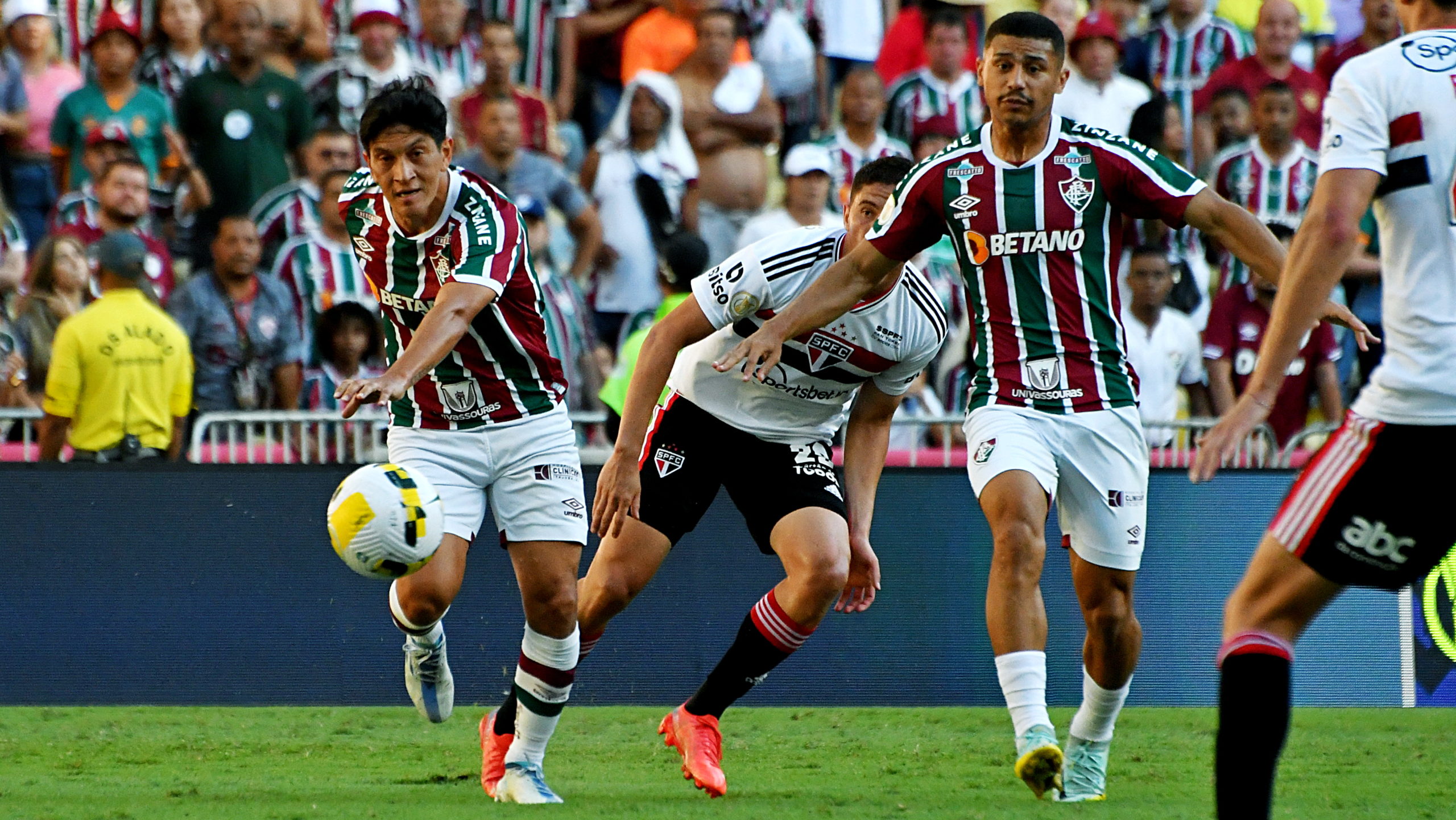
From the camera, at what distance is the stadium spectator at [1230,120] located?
11352mm

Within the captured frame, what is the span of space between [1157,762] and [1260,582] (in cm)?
286

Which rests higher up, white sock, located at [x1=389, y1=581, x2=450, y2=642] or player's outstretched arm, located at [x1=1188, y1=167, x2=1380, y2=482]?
player's outstretched arm, located at [x1=1188, y1=167, x2=1380, y2=482]

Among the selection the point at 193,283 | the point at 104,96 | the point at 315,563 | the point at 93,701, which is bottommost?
the point at 93,701

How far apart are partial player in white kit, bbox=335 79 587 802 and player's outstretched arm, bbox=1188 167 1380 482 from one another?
2.63 m

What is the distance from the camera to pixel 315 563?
8.01 m

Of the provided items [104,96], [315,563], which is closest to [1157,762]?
[315,563]

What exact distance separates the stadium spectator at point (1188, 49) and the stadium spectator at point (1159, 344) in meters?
2.37

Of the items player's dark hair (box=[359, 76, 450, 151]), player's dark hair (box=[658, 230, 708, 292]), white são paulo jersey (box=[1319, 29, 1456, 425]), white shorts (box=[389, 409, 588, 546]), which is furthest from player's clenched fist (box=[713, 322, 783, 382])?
player's dark hair (box=[658, 230, 708, 292])

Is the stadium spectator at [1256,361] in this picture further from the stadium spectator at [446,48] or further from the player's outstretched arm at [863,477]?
the stadium spectator at [446,48]

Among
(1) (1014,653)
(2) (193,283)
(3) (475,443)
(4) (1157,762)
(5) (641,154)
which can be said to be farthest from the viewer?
(5) (641,154)

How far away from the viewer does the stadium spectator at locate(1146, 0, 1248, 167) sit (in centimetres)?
1198

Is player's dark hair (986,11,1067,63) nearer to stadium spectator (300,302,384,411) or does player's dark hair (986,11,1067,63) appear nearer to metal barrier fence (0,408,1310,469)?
metal barrier fence (0,408,1310,469)

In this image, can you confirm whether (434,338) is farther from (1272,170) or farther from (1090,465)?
(1272,170)

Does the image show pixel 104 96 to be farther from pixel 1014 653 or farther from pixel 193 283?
pixel 1014 653
